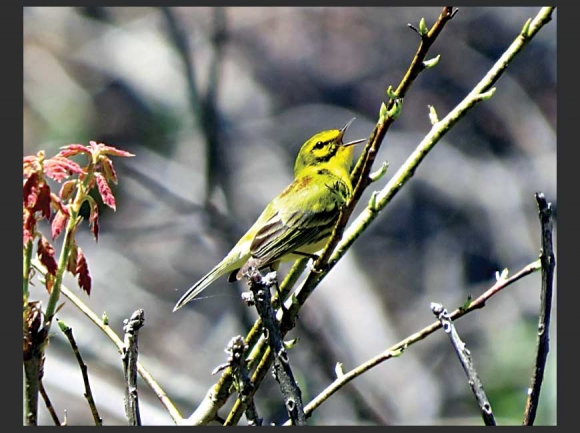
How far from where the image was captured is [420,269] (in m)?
6.75

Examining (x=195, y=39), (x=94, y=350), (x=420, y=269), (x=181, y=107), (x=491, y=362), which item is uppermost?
(x=195, y=39)

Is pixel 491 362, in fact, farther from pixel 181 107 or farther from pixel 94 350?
pixel 181 107

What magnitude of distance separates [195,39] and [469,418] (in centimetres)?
413

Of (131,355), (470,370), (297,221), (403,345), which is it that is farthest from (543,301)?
(297,221)

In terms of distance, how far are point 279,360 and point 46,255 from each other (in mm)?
456

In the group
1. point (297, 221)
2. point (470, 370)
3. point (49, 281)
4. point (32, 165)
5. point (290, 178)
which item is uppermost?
point (290, 178)

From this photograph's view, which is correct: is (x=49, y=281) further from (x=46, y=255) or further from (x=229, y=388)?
(x=229, y=388)

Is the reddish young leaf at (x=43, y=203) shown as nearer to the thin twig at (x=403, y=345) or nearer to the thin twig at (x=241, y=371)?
the thin twig at (x=241, y=371)

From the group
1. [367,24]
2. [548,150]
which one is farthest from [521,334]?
[367,24]

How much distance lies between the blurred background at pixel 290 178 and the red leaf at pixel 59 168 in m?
4.31

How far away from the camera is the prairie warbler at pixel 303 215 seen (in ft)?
10.4

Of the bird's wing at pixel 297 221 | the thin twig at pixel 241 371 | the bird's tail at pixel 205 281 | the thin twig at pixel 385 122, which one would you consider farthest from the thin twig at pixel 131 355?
the bird's wing at pixel 297 221

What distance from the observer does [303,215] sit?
3.37 m

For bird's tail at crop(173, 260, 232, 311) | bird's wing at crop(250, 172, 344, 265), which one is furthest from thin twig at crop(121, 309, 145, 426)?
bird's wing at crop(250, 172, 344, 265)
